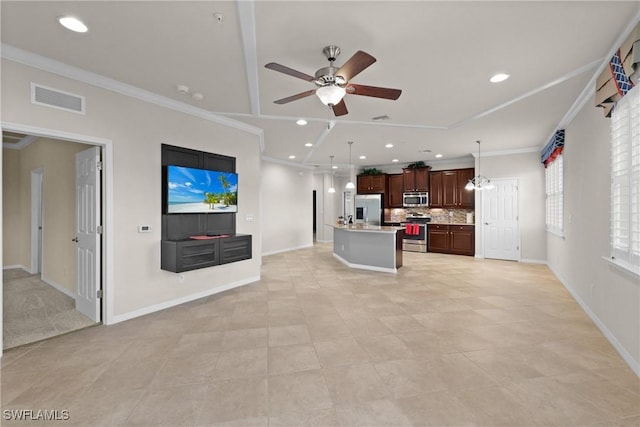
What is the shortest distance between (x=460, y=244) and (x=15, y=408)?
8.33 metres

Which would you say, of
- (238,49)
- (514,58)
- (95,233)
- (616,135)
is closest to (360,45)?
(238,49)

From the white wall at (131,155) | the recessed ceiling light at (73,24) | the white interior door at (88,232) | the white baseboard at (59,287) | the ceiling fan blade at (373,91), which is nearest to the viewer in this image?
the recessed ceiling light at (73,24)

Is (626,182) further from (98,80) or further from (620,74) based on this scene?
(98,80)

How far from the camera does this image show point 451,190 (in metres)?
8.14

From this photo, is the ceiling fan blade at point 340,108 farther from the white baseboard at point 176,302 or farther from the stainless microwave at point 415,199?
the stainless microwave at point 415,199

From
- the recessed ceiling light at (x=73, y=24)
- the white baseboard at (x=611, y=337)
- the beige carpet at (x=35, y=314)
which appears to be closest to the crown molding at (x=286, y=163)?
the beige carpet at (x=35, y=314)

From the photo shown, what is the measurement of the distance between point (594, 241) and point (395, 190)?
5.96 metres

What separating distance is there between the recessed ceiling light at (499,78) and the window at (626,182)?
1.02 meters

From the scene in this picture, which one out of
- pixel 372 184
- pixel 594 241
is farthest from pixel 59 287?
pixel 372 184

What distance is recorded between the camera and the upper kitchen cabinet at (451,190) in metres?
7.90

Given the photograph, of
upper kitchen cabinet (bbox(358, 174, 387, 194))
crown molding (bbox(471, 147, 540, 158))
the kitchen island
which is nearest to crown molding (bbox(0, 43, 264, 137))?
the kitchen island

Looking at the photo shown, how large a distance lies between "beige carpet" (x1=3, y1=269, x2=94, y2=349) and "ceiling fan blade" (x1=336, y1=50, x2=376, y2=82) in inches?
152

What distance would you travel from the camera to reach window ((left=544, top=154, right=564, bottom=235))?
205 inches

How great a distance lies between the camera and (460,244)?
782cm
